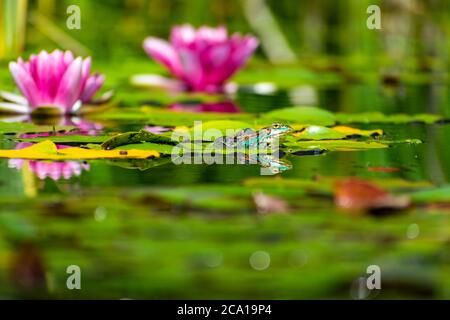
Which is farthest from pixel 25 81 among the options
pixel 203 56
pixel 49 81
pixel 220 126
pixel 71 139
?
pixel 203 56

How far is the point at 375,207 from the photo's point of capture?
1.46m

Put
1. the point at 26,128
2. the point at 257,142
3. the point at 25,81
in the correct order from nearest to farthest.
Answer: the point at 257,142 → the point at 26,128 → the point at 25,81

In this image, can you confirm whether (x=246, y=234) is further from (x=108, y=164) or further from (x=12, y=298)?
(x=108, y=164)

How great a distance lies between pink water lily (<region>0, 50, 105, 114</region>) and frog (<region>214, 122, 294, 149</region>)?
2.31 ft

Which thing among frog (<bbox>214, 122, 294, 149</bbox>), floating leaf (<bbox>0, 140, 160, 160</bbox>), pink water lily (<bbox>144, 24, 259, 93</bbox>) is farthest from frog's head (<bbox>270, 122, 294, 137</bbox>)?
pink water lily (<bbox>144, 24, 259, 93</bbox>)

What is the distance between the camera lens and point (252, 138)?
2.05 metres

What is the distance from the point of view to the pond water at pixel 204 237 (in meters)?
1.16

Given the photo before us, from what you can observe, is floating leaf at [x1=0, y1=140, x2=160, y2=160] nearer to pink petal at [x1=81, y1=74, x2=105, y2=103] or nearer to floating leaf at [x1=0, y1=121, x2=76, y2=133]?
floating leaf at [x1=0, y1=121, x2=76, y2=133]

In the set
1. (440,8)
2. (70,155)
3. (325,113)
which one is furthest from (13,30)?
(440,8)

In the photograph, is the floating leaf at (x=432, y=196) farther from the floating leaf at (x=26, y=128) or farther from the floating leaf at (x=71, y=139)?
the floating leaf at (x=26, y=128)

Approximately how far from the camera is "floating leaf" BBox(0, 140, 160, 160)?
6.17ft

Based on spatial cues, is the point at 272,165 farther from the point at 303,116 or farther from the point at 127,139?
the point at 303,116

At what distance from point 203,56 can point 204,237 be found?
7.39 feet

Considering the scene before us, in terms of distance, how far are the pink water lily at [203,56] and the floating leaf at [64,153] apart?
5.09ft
